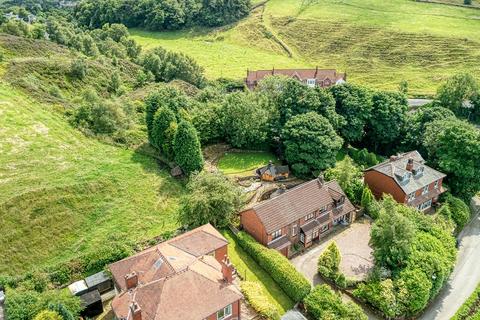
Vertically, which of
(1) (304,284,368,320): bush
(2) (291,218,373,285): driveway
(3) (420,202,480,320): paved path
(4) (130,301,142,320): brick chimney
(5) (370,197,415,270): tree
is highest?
(4) (130,301,142,320): brick chimney

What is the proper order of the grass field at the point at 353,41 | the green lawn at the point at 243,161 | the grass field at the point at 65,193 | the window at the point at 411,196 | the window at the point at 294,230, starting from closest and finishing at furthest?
the grass field at the point at 65,193 < the window at the point at 294,230 < the window at the point at 411,196 < the green lawn at the point at 243,161 < the grass field at the point at 353,41

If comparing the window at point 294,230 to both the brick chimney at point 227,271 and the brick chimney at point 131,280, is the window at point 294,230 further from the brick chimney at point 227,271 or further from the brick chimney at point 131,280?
the brick chimney at point 131,280

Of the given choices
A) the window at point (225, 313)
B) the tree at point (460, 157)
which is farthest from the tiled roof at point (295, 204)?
the tree at point (460, 157)

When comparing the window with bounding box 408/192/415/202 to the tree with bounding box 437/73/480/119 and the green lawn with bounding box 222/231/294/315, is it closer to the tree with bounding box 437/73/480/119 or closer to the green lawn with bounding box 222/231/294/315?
the green lawn with bounding box 222/231/294/315

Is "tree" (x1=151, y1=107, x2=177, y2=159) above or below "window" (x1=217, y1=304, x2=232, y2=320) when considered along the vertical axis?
above

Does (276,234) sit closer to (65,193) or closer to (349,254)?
(349,254)

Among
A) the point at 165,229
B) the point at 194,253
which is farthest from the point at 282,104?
the point at 194,253

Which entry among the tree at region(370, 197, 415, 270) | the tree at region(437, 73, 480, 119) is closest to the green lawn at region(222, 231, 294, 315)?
the tree at region(370, 197, 415, 270)
